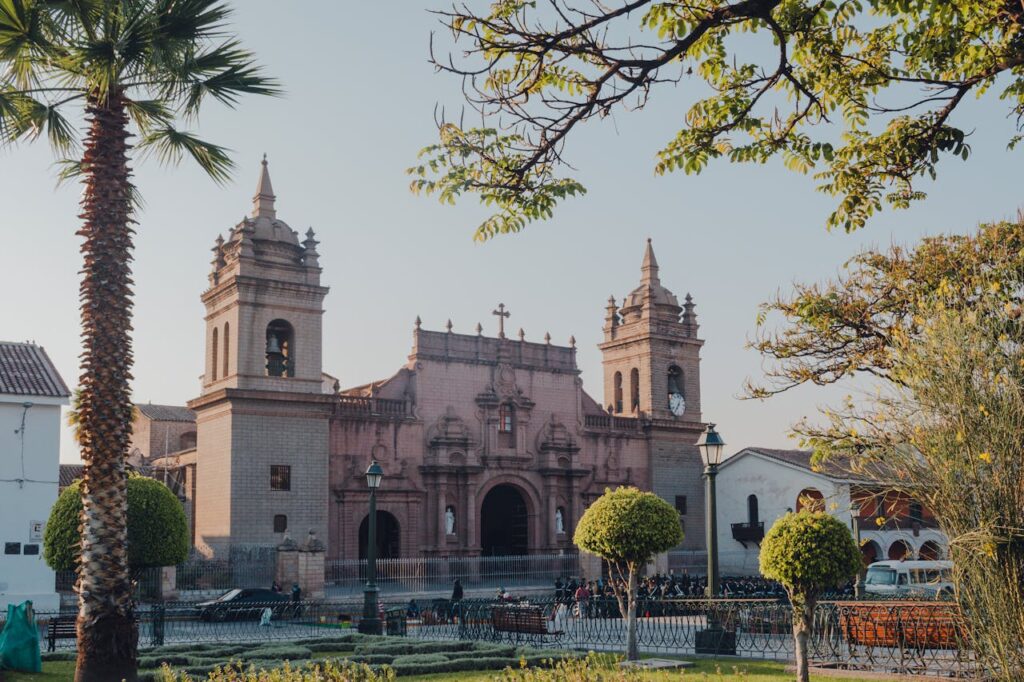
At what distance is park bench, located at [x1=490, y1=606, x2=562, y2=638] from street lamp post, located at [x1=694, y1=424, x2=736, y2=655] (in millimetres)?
4126

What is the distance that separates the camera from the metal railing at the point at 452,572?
34.0m

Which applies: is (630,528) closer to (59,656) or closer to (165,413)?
(59,656)

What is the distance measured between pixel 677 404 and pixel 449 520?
12.3 metres

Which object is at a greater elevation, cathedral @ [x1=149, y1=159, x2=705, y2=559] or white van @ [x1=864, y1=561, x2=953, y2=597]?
cathedral @ [x1=149, y1=159, x2=705, y2=559]

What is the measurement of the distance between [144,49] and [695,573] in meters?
35.0

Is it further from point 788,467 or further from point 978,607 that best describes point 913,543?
point 978,607

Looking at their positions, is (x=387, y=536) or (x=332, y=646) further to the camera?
(x=387, y=536)

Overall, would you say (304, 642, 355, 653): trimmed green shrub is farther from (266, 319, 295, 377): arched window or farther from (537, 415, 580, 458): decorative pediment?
(537, 415, 580, 458): decorative pediment

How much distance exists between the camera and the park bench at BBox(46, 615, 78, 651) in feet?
63.7

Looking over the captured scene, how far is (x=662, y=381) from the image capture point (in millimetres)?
44594

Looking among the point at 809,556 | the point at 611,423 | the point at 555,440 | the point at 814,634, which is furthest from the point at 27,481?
the point at 611,423

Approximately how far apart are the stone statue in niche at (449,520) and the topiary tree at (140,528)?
15.6 metres

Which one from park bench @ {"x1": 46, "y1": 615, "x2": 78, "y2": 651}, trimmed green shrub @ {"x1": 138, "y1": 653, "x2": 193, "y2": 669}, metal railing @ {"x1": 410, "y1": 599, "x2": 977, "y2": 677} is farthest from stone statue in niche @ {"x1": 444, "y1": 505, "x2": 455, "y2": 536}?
trimmed green shrub @ {"x1": 138, "y1": 653, "x2": 193, "y2": 669}

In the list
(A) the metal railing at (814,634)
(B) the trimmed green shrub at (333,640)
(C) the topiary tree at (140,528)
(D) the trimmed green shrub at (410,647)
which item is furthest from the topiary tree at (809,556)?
(C) the topiary tree at (140,528)
